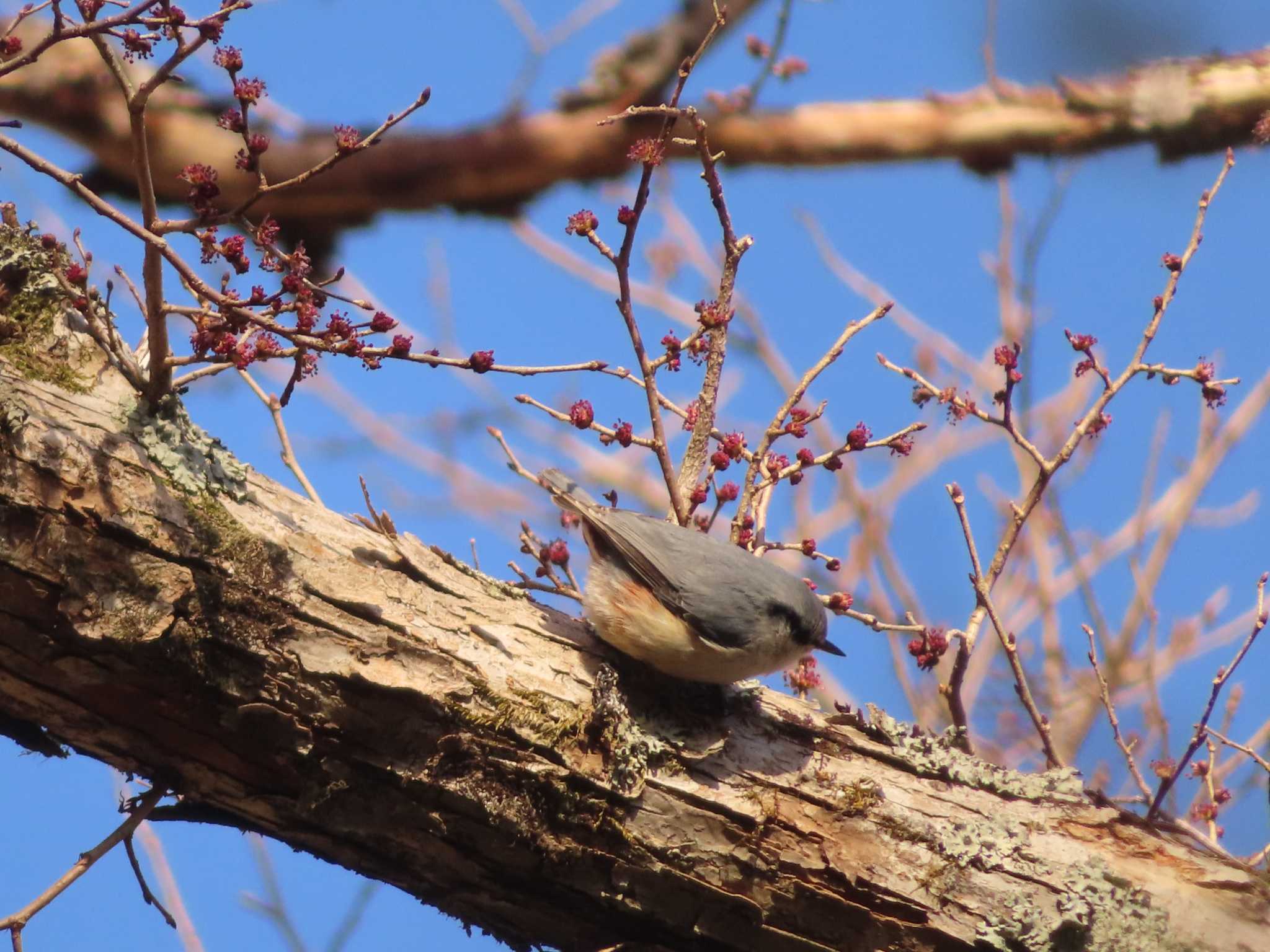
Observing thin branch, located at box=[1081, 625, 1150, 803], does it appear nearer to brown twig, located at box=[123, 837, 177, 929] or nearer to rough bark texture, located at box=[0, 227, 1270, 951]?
rough bark texture, located at box=[0, 227, 1270, 951]

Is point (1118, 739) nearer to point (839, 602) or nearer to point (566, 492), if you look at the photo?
point (839, 602)

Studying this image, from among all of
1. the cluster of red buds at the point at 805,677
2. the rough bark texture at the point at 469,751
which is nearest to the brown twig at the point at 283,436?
the rough bark texture at the point at 469,751

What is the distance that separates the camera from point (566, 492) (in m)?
2.62

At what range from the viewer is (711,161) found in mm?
2330

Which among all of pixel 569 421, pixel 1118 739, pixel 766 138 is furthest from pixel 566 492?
pixel 766 138

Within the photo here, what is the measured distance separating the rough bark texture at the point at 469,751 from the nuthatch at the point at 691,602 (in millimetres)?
88

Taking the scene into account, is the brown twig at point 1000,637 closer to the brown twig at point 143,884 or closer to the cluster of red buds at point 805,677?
the cluster of red buds at point 805,677

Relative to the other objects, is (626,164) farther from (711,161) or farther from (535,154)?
(711,161)

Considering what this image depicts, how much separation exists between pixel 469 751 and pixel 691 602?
0.55 metres

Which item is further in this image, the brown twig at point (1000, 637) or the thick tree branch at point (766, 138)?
the thick tree branch at point (766, 138)

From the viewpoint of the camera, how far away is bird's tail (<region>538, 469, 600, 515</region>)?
8.45ft

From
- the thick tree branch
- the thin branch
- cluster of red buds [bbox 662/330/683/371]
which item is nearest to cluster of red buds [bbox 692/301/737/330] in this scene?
cluster of red buds [bbox 662/330/683/371]

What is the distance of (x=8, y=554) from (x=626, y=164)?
9.68 feet

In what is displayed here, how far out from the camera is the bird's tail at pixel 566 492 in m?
2.58
